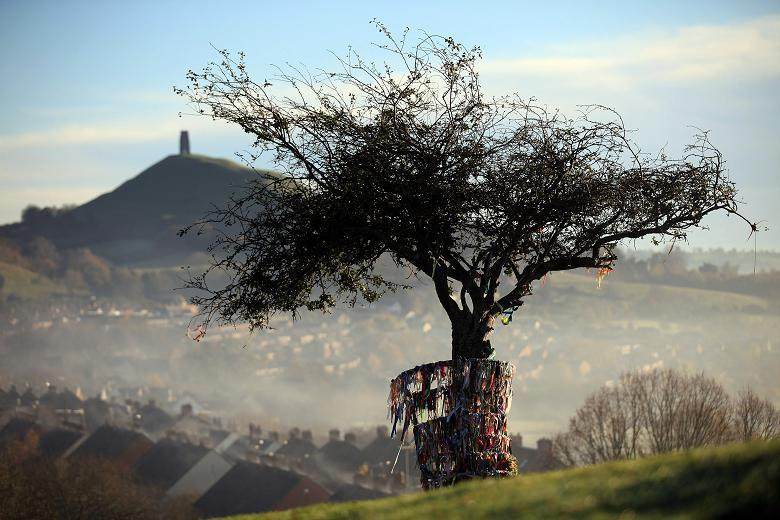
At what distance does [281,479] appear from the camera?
Answer: 125062mm

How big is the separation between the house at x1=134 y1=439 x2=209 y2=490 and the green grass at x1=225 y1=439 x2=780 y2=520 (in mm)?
125856

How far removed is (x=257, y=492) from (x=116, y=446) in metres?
39.2

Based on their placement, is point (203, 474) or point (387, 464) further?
point (203, 474)

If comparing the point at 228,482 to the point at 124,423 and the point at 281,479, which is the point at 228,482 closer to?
the point at 281,479

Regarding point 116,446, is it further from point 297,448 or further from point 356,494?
point 356,494

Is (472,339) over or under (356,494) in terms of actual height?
over

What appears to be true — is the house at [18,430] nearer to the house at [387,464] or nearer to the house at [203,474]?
the house at [203,474]

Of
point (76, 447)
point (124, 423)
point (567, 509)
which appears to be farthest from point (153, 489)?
point (567, 509)

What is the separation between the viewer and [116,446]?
157 meters

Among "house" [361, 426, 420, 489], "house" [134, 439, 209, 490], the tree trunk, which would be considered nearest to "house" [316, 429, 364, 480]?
"house" [361, 426, 420, 489]

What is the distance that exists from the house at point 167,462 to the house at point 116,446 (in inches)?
65.0

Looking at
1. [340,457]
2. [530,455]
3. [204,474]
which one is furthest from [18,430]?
[530,455]

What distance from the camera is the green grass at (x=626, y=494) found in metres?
13.4

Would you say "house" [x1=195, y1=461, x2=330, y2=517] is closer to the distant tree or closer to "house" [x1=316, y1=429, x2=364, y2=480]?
"house" [x1=316, y1=429, x2=364, y2=480]
